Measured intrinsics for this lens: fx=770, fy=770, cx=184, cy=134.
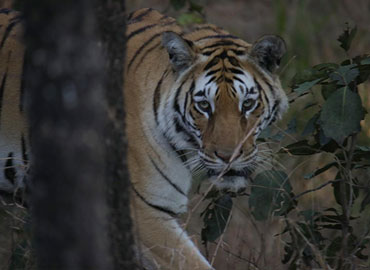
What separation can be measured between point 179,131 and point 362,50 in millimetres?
4471

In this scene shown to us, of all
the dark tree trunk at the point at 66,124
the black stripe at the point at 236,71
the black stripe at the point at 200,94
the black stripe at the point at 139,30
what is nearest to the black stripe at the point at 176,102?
the black stripe at the point at 200,94

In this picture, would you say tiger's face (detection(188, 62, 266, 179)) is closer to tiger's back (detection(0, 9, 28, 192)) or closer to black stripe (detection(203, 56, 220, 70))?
black stripe (detection(203, 56, 220, 70))

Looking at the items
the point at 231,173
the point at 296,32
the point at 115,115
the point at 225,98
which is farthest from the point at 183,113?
the point at 296,32

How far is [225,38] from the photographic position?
11.9ft

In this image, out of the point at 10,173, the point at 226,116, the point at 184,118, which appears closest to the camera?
the point at 226,116

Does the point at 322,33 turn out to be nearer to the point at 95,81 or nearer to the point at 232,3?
the point at 232,3

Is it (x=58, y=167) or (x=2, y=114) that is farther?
(x=2, y=114)

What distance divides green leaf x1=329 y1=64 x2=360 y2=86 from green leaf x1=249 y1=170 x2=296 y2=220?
46 cm

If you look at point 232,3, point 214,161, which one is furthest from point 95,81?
point 232,3

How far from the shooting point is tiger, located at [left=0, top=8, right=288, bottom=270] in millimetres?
3285

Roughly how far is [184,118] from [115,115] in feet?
4.05

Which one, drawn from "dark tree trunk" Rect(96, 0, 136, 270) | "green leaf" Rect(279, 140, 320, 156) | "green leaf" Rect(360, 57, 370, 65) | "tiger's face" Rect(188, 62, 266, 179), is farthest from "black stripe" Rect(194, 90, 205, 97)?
"dark tree trunk" Rect(96, 0, 136, 270)

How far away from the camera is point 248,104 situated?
3336 mm

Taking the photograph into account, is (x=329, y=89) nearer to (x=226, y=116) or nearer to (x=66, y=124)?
(x=226, y=116)
